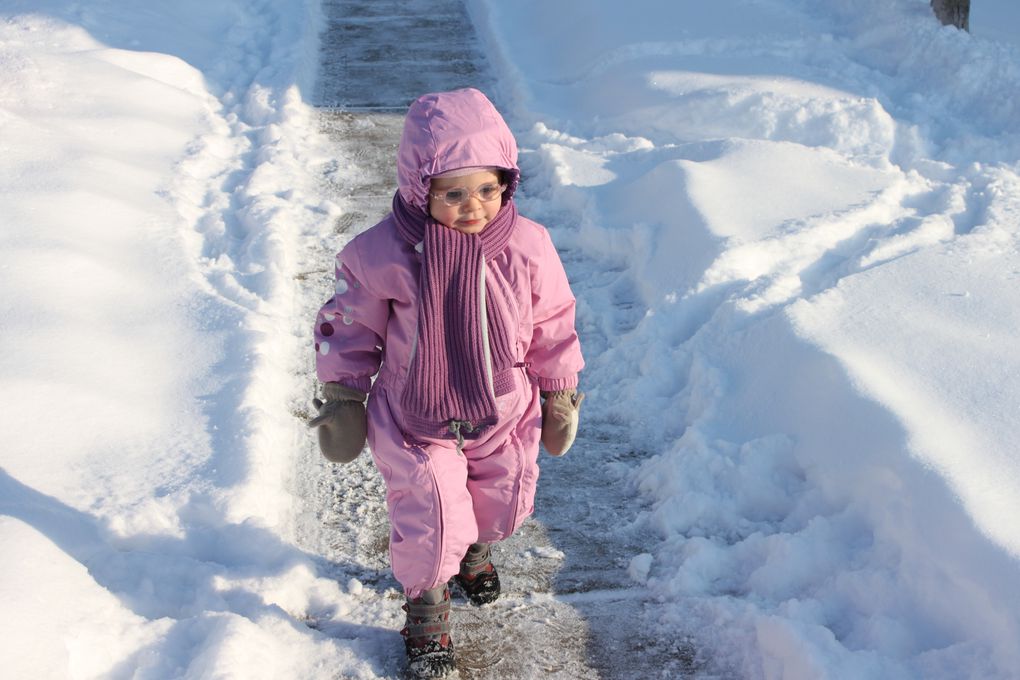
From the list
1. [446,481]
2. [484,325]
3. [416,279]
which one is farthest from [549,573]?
[416,279]

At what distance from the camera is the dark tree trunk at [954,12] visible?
23.5 feet

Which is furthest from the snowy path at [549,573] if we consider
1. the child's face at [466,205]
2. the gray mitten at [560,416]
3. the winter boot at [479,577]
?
the child's face at [466,205]

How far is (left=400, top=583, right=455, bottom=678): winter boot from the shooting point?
2.58 metres

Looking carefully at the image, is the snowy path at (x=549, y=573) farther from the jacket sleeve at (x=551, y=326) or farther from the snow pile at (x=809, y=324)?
the jacket sleeve at (x=551, y=326)

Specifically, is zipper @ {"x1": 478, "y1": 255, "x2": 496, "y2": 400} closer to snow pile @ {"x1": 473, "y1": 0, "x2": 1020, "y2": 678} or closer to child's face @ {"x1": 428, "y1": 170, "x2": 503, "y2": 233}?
child's face @ {"x1": 428, "y1": 170, "x2": 503, "y2": 233}

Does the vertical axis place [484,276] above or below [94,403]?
above

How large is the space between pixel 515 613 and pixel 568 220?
2565 millimetres

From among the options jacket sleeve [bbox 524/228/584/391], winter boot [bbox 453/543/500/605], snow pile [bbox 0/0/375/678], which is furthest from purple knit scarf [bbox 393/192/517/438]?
snow pile [bbox 0/0/375/678]

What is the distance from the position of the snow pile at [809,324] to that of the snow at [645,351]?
0.01m

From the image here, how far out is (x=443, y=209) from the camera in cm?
235

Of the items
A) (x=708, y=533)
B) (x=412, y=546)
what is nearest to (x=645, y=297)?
(x=708, y=533)

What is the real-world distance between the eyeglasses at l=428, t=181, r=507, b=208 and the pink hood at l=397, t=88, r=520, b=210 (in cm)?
4

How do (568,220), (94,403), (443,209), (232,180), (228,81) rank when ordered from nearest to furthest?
(443,209) < (94,403) < (568,220) < (232,180) < (228,81)

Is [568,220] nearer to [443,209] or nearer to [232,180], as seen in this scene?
[232,180]
